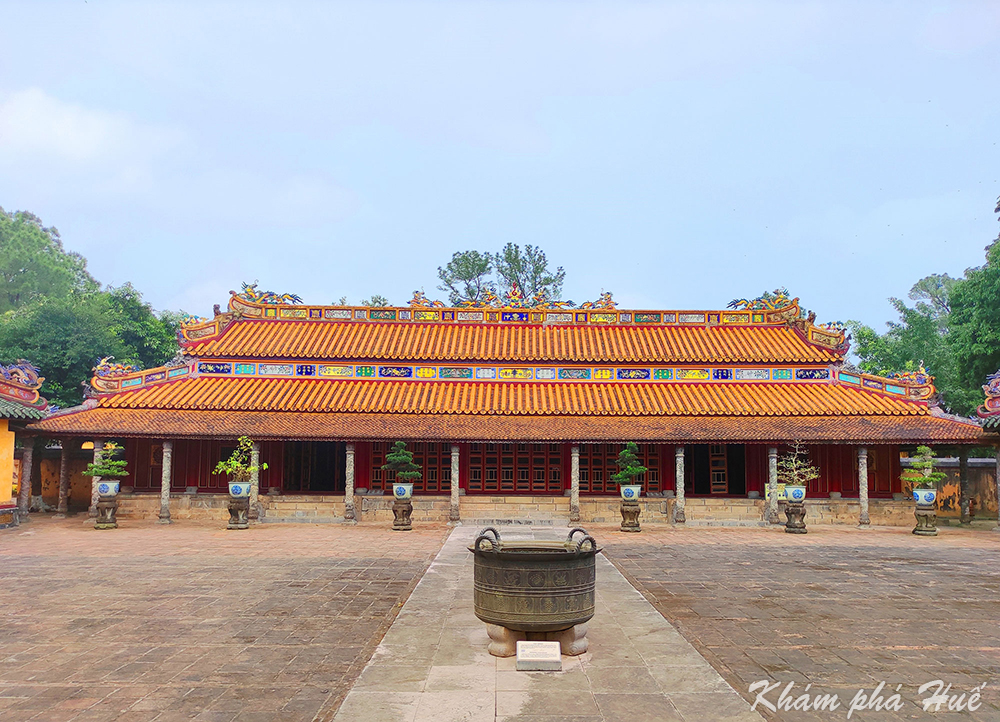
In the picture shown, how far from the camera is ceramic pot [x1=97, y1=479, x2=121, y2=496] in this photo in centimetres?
1898

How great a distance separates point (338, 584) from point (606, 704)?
6.61 meters

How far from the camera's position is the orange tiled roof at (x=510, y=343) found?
81.0ft

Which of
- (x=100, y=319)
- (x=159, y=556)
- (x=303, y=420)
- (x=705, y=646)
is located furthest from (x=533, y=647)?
(x=100, y=319)

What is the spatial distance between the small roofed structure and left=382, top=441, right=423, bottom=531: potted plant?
35.8 ft

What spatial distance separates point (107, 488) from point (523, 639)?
1697cm

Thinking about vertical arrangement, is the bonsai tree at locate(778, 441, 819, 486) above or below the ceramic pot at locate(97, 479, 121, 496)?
above

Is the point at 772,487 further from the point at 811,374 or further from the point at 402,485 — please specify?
the point at 402,485

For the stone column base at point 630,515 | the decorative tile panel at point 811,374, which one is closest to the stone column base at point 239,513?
the stone column base at point 630,515

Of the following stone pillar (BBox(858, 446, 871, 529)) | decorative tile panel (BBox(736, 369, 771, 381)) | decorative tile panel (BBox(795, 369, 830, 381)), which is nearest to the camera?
stone pillar (BBox(858, 446, 871, 529))

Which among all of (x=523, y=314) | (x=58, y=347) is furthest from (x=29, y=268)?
(x=523, y=314)

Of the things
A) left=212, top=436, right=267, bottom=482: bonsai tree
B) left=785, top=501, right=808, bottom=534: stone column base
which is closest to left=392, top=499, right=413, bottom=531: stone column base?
left=212, top=436, right=267, bottom=482: bonsai tree

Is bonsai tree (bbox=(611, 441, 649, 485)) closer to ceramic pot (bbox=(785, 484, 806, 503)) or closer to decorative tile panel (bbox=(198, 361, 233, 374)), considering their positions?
ceramic pot (bbox=(785, 484, 806, 503))

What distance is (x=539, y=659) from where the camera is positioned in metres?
6.37

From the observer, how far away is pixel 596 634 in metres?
7.77
